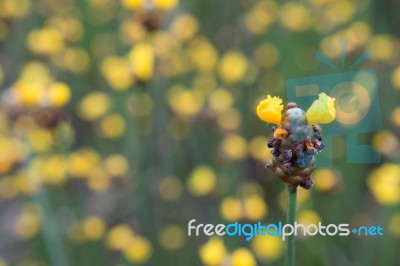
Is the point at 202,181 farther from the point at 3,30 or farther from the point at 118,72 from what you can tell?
the point at 3,30

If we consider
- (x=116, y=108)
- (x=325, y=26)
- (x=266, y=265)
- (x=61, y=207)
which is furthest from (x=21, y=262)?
(x=325, y=26)

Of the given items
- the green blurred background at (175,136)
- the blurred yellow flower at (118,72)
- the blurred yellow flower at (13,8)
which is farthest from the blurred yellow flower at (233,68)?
the blurred yellow flower at (13,8)

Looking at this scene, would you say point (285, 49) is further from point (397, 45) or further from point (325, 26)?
point (397, 45)

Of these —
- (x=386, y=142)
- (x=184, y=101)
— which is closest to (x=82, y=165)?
(x=184, y=101)

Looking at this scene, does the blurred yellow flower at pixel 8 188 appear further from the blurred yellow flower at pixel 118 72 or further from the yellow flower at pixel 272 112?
the yellow flower at pixel 272 112

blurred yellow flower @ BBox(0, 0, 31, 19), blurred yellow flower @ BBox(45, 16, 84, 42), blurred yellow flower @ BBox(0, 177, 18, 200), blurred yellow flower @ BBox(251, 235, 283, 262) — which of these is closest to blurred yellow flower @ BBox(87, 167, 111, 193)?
blurred yellow flower @ BBox(0, 177, 18, 200)
